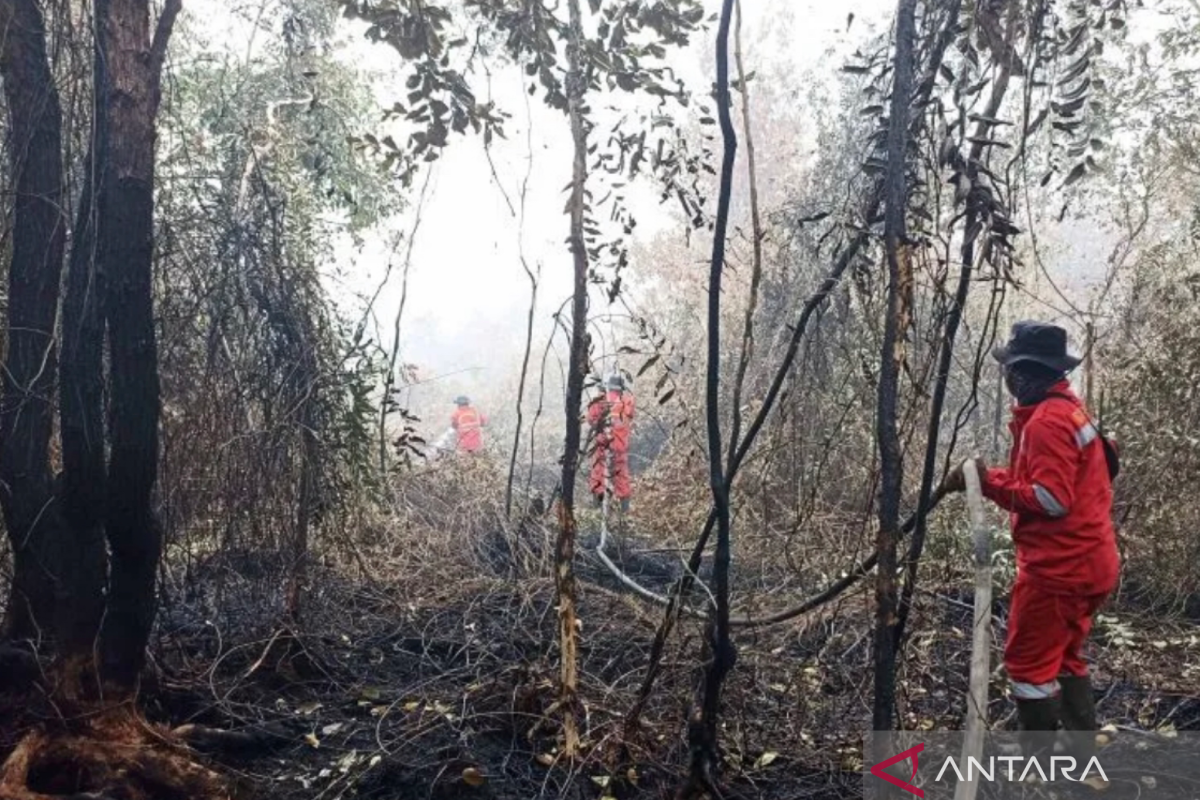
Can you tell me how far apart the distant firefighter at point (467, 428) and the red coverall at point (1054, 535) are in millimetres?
6449

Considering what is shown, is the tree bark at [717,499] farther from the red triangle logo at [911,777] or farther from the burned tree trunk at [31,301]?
the burned tree trunk at [31,301]

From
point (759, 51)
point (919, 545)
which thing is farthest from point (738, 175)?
point (919, 545)

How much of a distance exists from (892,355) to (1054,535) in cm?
135

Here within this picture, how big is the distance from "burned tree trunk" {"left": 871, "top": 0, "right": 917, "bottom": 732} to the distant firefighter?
691 cm

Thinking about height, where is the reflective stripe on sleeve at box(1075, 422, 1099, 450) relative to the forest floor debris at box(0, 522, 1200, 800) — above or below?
above

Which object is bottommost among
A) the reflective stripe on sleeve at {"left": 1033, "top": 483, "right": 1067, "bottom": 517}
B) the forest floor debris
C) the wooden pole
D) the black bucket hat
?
the forest floor debris

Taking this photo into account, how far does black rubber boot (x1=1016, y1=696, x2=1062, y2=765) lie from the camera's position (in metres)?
3.22

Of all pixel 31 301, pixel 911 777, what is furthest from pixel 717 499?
pixel 31 301

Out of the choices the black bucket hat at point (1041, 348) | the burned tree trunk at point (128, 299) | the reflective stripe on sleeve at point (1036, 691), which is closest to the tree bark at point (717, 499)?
the reflective stripe on sleeve at point (1036, 691)

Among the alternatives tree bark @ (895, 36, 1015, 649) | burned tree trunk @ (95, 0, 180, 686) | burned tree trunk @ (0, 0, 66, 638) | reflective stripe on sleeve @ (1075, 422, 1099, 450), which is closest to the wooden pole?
tree bark @ (895, 36, 1015, 649)

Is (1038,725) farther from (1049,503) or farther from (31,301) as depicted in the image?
(31,301)

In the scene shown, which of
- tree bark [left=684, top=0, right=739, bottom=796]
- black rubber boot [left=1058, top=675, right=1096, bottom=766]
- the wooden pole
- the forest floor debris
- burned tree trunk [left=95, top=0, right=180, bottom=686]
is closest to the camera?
the wooden pole

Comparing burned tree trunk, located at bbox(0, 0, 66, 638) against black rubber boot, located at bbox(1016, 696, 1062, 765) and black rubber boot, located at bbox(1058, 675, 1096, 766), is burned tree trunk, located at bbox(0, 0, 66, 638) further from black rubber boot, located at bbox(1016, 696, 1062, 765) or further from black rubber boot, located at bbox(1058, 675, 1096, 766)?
black rubber boot, located at bbox(1058, 675, 1096, 766)

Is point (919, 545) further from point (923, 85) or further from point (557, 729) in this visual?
point (557, 729)
